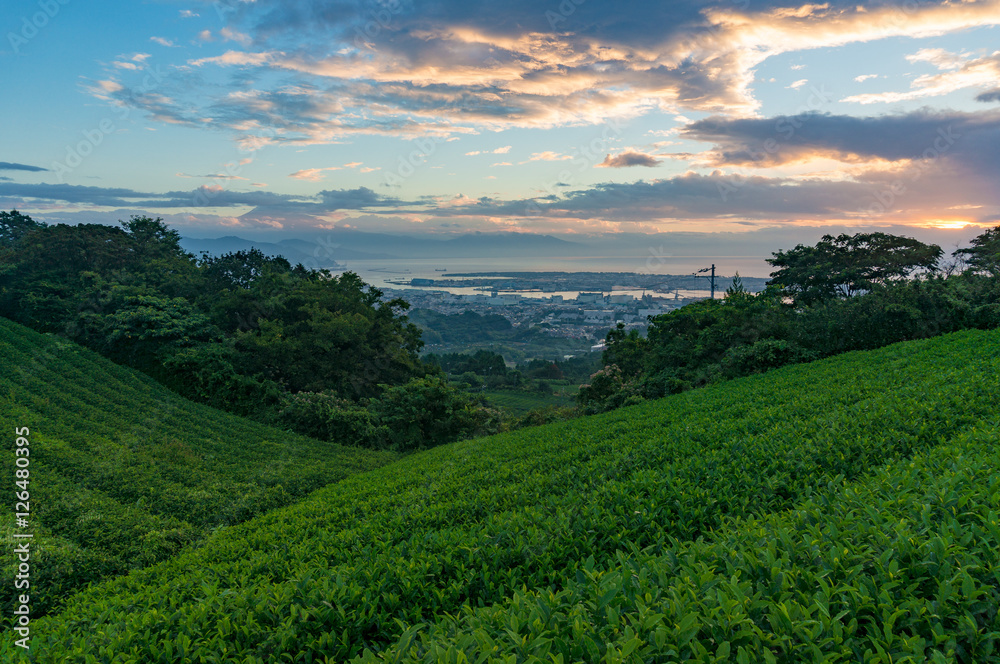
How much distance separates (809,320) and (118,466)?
17885mm

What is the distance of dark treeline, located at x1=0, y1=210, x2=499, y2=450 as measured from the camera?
1820 cm

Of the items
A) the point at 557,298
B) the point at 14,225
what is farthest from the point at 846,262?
the point at 557,298

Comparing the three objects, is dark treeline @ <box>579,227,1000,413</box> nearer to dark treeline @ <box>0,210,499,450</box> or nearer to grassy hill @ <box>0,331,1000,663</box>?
dark treeline @ <box>0,210,499,450</box>

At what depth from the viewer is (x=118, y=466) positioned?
25.6ft

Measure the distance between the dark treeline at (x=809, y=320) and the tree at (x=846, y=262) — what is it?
52 mm

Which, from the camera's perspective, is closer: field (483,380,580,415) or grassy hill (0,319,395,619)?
grassy hill (0,319,395,619)

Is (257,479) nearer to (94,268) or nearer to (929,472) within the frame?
(929,472)

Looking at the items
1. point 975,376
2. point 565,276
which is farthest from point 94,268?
point 565,276

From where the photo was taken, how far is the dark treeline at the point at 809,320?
45.1ft

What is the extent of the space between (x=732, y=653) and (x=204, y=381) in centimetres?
2044

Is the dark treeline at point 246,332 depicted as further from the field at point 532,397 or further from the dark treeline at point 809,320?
Answer: the field at point 532,397

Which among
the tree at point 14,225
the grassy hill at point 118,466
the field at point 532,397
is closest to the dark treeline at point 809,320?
the grassy hill at point 118,466

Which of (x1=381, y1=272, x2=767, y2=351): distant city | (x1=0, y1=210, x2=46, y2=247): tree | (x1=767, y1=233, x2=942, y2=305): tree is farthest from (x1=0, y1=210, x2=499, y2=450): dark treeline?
(x1=381, y1=272, x2=767, y2=351): distant city

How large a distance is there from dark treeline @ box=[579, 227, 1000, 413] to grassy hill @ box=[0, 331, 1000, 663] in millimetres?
8877
